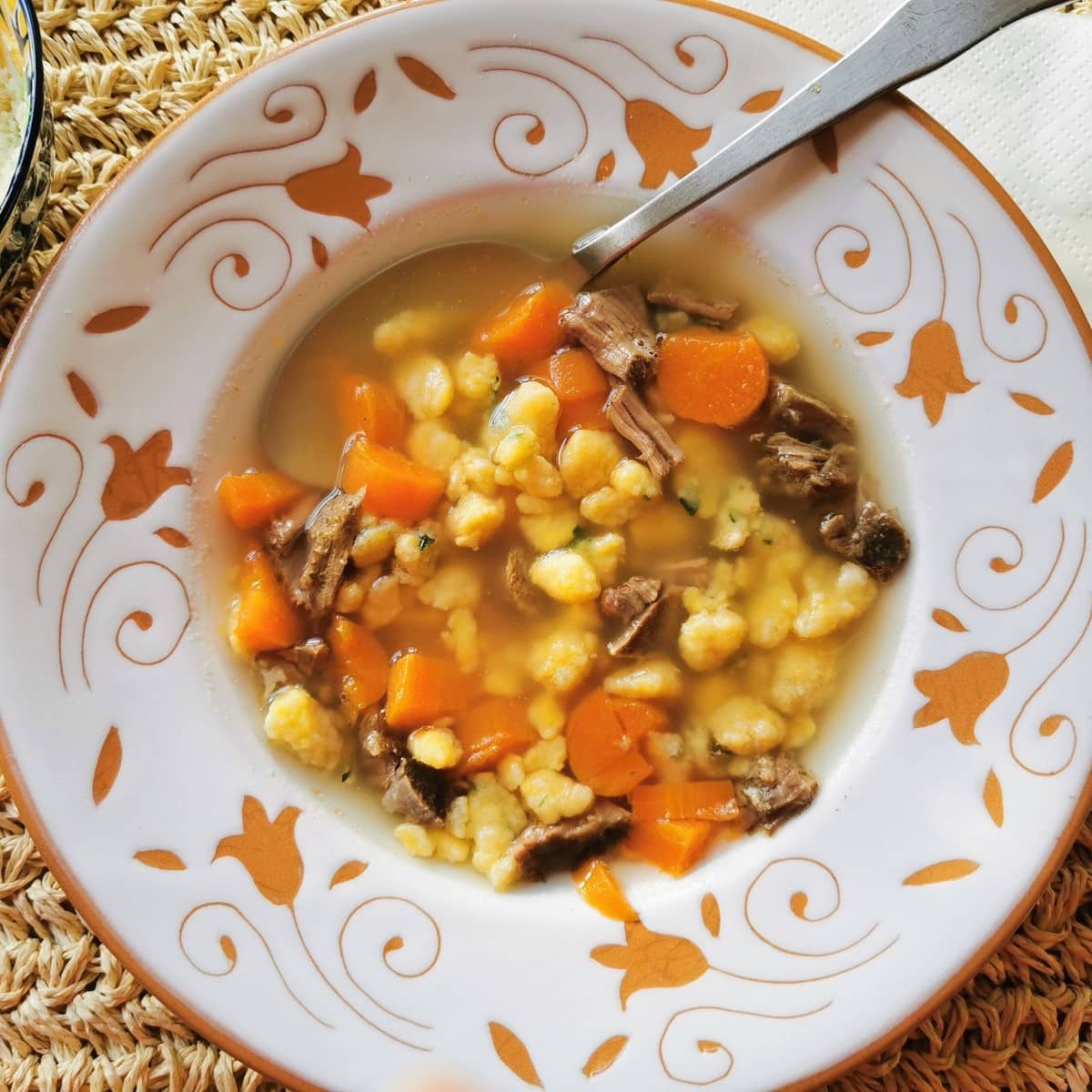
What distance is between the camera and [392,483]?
2.40 metres

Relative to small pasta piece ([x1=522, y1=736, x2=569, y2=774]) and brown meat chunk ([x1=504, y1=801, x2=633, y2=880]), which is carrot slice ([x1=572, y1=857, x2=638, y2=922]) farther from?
small pasta piece ([x1=522, y1=736, x2=569, y2=774])

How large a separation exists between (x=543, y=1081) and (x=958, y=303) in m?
1.78

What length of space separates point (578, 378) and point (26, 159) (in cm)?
126

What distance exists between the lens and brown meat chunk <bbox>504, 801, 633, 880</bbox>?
7.45 feet

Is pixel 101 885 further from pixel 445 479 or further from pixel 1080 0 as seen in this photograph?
pixel 1080 0

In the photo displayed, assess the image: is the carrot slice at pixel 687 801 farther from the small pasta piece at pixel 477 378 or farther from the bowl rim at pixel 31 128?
the bowl rim at pixel 31 128

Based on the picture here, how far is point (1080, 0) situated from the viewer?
2457 millimetres

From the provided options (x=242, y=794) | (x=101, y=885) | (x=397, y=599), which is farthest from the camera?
(x=397, y=599)

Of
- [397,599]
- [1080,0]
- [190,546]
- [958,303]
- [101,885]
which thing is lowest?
[101,885]

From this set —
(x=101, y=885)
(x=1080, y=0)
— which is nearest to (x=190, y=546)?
(x=101, y=885)

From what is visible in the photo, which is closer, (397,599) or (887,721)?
(887,721)

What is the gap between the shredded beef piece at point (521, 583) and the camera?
2.45 m

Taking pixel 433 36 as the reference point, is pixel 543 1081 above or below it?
below

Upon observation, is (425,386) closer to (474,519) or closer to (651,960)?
(474,519)
